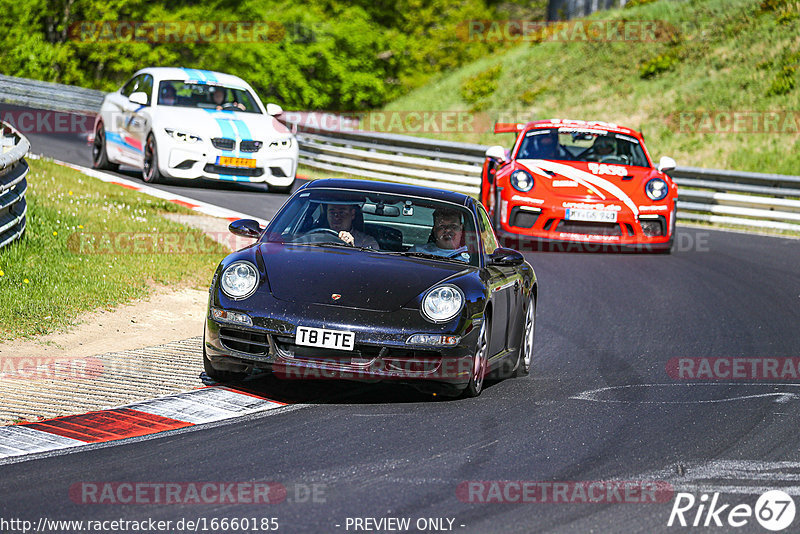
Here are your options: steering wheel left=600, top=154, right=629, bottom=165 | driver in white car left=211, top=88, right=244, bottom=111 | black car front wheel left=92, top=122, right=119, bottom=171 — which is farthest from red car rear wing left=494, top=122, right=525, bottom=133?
black car front wheel left=92, top=122, right=119, bottom=171

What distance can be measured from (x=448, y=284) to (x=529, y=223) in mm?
7212

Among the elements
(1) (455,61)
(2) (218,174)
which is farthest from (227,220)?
(1) (455,61)

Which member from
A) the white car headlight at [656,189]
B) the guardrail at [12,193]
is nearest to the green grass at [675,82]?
the white car headlight at [656,189]

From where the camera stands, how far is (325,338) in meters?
6.67

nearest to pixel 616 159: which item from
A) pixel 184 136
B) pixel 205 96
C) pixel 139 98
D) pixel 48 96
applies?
pixel 184 136

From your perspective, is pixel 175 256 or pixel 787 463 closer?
pixel 787 463

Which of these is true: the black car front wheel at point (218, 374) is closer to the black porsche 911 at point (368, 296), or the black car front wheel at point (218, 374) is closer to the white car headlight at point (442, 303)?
the black porsche 911 at point (368, 296)

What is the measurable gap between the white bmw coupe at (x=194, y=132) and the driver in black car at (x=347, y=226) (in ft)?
27.6

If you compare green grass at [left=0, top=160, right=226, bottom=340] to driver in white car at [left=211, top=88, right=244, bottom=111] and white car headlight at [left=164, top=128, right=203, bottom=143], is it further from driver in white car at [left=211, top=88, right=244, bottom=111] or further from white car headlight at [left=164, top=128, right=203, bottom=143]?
driver in white car at [left=211, top=88, right=244, bottom=111]

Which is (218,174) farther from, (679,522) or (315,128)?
(679,522)

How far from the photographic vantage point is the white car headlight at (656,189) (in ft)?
Answer: 46.9

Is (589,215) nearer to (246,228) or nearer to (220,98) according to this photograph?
(220,98)

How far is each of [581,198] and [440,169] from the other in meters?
8.10

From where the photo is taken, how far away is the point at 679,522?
4.90 metres
